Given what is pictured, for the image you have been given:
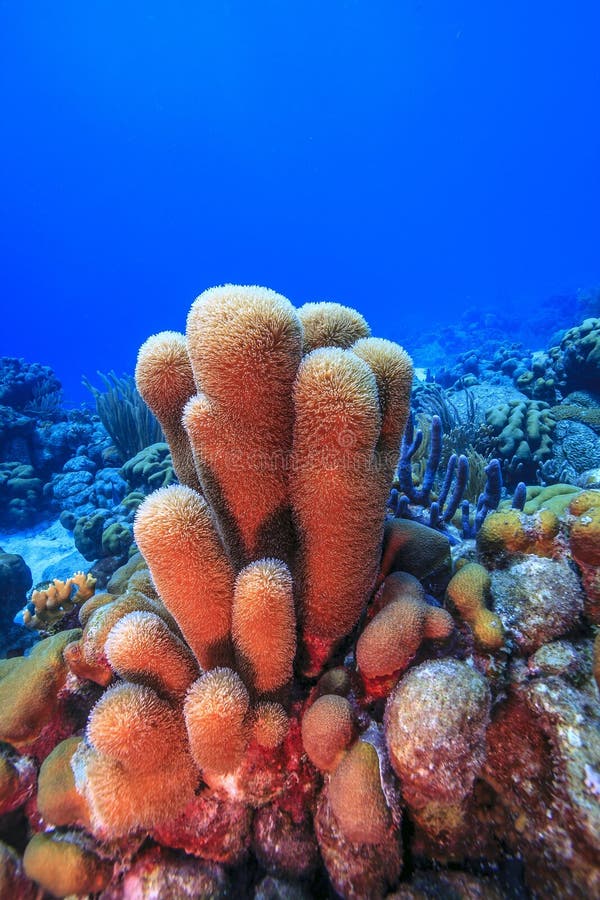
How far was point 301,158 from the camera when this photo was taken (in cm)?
12662

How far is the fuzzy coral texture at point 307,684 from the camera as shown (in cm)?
128

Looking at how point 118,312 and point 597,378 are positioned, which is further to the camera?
point 118,312

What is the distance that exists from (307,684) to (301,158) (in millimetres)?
152874

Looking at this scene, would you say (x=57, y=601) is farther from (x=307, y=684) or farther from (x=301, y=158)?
(x=301, y=158)

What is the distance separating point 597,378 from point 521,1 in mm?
123988

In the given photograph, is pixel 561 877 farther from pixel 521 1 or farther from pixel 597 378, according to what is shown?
pixel 521 1

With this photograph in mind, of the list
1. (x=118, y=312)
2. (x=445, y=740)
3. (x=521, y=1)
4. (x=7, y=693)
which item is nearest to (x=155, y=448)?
(x=7, y=693)

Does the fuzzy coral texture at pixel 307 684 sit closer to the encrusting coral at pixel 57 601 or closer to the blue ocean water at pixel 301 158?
the encrusting coral at pixel 57 601

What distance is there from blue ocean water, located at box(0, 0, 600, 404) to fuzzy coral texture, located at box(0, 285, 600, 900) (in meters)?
87.5

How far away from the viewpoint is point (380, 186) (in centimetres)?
12731

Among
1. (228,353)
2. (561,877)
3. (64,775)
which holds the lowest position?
(561,877)

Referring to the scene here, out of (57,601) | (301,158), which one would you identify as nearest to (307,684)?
(57,601)

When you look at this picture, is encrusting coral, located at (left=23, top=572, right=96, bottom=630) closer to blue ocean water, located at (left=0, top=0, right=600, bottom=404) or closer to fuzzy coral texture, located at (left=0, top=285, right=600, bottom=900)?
fuzzy coral texture, located at (left=0, top=285, right=600, bottom=900)

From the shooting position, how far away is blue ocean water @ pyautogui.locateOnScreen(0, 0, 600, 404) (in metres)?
95.9
